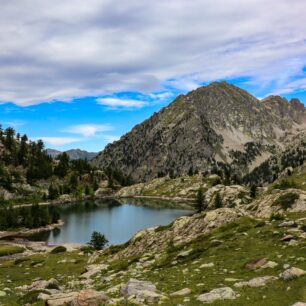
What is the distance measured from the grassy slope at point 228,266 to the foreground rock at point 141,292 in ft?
3.41

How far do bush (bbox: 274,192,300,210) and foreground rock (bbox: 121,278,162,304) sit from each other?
42.7 m

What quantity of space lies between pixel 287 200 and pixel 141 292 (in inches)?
1842

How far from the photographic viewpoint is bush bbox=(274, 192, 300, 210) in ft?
217

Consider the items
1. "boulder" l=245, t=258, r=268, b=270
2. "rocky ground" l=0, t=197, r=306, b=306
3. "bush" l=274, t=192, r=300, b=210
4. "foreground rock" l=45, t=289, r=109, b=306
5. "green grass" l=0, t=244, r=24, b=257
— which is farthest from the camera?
"green grass" l=0, t=244, r=24, b=257

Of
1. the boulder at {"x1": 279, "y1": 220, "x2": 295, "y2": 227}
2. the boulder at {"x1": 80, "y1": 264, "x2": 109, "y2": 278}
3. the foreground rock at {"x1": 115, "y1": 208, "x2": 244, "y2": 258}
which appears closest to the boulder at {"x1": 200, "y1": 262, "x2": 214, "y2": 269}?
the boulder at {"x1": 279, "y1": 220, "x2": 295, "y2": 227}

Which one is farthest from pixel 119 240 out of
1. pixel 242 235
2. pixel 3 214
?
pixel 242 235

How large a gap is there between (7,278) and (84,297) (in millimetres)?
48255

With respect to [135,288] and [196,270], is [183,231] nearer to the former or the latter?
[196,270]

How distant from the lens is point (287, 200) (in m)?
67.2

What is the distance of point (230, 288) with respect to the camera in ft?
87.1

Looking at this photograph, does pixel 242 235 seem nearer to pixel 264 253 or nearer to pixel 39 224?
pixel 264 253

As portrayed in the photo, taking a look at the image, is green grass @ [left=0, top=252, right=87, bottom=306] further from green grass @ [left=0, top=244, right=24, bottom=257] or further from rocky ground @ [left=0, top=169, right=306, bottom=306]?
green grass @ [left=0, top=244, right=24, bottom=257]

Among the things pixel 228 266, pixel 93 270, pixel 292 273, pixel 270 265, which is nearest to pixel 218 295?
pixel 292 273

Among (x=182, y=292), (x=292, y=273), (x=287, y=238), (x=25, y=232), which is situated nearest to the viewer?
(x=292, y=273)
